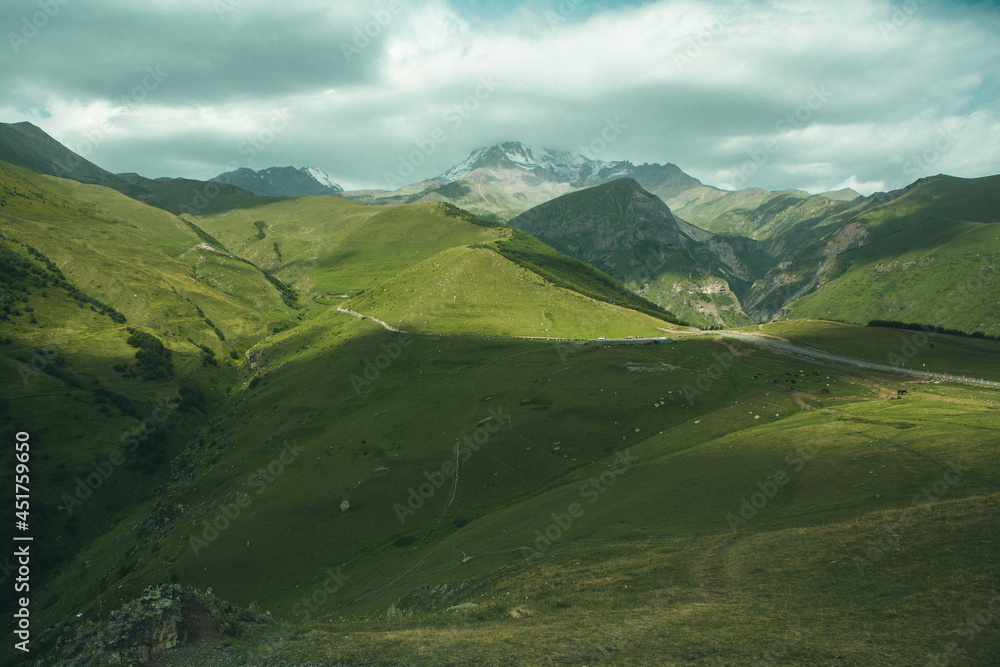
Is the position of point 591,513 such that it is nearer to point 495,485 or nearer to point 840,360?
point 495,485

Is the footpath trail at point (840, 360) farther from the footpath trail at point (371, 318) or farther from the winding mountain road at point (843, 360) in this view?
the footpath trail at point (371, 318)

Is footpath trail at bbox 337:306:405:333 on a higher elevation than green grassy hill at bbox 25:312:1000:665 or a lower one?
higher

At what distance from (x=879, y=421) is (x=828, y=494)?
62.1 feet

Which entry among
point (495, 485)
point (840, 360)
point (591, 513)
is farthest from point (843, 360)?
point (591, 513)

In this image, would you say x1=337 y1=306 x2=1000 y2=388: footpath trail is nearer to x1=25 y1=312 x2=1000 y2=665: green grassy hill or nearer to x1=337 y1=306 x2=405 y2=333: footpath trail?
x1=25 y1=312 x2=1000 y2=665: green grassy hill

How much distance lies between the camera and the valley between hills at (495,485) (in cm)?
2114

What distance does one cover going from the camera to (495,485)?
62.9 metres

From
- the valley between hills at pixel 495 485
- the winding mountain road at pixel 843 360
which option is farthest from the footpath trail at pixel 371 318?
the winding mountain road at pixel 843 360

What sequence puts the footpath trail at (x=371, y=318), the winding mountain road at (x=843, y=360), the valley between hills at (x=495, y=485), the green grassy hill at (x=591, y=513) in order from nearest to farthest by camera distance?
the green grassy hill at (x=591, y=513), the valley between hills at (x=495, y=485), the winding mountain road at (x=843, y=360), the footpath trail at (x=371, y=318)

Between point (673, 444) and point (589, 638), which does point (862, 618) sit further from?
point (673, 444)

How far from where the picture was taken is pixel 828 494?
35188mm

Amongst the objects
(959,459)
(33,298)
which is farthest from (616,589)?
(33,298)

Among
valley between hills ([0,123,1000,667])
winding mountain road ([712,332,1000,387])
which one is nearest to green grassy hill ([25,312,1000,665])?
valley between hills ([0,123,1000,667])

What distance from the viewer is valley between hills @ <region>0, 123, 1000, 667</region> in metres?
21.1
